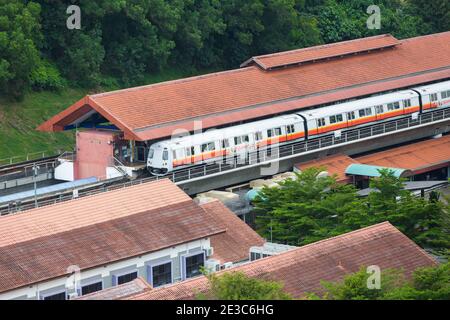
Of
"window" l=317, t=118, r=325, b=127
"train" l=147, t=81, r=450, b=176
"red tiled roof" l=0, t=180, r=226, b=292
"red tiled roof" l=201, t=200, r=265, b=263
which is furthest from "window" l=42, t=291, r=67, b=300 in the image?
"window" l=317, t=118, r=325, b=127

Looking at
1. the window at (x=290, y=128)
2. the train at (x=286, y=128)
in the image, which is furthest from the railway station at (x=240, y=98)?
the window at (x=290, y=128)

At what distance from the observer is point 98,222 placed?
5422 centimetres

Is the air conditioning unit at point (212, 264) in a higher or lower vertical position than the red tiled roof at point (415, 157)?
higher

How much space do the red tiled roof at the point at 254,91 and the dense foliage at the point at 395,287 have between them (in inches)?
825

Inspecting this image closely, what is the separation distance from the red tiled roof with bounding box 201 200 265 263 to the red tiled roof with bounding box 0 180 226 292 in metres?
1.24

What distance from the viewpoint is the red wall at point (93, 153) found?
67.9 meters

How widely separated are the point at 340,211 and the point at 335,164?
534 inches

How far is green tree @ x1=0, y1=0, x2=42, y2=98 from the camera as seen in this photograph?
78.3 meters

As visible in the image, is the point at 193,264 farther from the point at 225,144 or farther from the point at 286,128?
the point at 286,128

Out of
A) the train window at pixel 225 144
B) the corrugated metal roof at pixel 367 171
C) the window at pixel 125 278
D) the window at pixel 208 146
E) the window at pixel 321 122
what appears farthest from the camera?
the window at pixel 321 122

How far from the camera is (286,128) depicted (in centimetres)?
7175

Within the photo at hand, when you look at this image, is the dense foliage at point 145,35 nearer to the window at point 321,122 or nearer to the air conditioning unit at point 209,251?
the window at point 321,122

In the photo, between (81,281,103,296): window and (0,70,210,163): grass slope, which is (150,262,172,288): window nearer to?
(81,281,103,296): window
